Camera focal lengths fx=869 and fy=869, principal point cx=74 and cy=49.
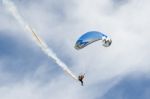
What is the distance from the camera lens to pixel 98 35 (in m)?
175

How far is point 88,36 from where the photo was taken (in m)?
174

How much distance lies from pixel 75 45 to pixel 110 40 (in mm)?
7587

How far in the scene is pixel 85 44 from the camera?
575ft

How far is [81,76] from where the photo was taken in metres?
180

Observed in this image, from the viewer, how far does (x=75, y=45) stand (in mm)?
176875

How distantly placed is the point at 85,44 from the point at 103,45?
4.14 m

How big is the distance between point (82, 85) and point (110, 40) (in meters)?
11.0

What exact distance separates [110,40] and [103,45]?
2711 millimetres

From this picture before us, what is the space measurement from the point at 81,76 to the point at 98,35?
1012cm

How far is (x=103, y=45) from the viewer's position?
177000 millimetres

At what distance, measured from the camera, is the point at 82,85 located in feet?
581

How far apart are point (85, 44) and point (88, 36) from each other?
2.04 metres

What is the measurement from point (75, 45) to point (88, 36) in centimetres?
427

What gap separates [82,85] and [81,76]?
3.16 metres
